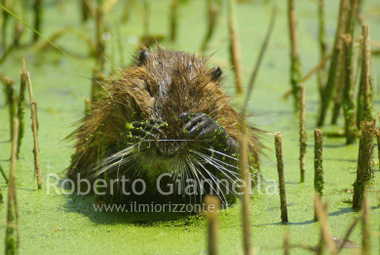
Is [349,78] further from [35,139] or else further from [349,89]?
[35,139]

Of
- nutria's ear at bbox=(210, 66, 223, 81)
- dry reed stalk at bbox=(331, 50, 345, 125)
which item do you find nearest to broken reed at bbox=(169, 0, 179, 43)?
dry reed stalk at bbox=(331, 50, 345, 125)

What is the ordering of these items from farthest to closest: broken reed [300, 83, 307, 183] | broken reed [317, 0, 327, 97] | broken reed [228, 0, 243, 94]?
broken reed [228, 0, 243, 94]
broken reed [317, 0, 327, 97]
broken reed [300, 83, 307, 183]

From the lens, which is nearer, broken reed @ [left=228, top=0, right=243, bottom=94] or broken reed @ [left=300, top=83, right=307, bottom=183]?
broken reed @ [left=300, top=83, right=307, bottom=183]

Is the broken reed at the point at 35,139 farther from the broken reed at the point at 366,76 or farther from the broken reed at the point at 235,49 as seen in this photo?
the broken reed at the point at 235,49

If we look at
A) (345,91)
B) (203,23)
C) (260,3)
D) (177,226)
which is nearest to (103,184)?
(177,226)

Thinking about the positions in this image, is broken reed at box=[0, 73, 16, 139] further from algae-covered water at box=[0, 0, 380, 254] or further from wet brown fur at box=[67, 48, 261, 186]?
wet brown fur at box=[67, 48, 261, 186]

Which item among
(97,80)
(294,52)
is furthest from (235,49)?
(97,80)

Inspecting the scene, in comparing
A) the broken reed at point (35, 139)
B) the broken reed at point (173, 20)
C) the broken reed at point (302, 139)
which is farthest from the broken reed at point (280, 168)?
the broken reed at point (173, 20)
